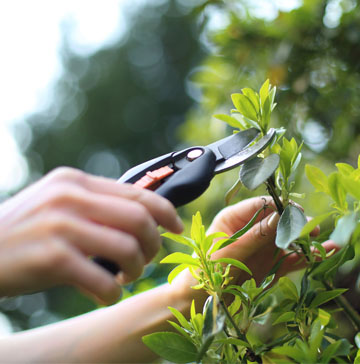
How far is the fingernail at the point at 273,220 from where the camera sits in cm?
55

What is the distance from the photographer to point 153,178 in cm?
51

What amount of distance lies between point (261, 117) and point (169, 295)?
0.34m

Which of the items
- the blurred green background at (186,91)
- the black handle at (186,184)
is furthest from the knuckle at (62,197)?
the blurred green background at (186,91)

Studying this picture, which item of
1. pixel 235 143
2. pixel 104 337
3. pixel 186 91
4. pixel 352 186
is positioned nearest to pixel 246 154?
pixel 235 143

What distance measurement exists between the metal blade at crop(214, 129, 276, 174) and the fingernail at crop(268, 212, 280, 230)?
0.10 m

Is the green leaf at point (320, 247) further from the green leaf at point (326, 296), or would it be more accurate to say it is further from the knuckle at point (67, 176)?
the knuckle at point (67, 176)

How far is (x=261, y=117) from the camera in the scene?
0.52 meters

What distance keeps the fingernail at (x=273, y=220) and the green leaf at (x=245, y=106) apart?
0.43ft

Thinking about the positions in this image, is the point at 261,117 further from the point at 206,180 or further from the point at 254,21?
the point at 254,21

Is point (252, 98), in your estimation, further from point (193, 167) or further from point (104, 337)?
point (104, 337)

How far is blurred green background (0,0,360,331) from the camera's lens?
104 cm

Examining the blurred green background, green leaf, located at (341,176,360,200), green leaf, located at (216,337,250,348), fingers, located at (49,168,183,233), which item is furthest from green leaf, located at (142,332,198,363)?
the blurred green background

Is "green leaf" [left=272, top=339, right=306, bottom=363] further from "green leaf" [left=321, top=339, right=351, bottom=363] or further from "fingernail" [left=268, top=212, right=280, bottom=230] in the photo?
"fingernail" [left=268, top=212, right=280, bottom=230]

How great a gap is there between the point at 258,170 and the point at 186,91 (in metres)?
8.32
